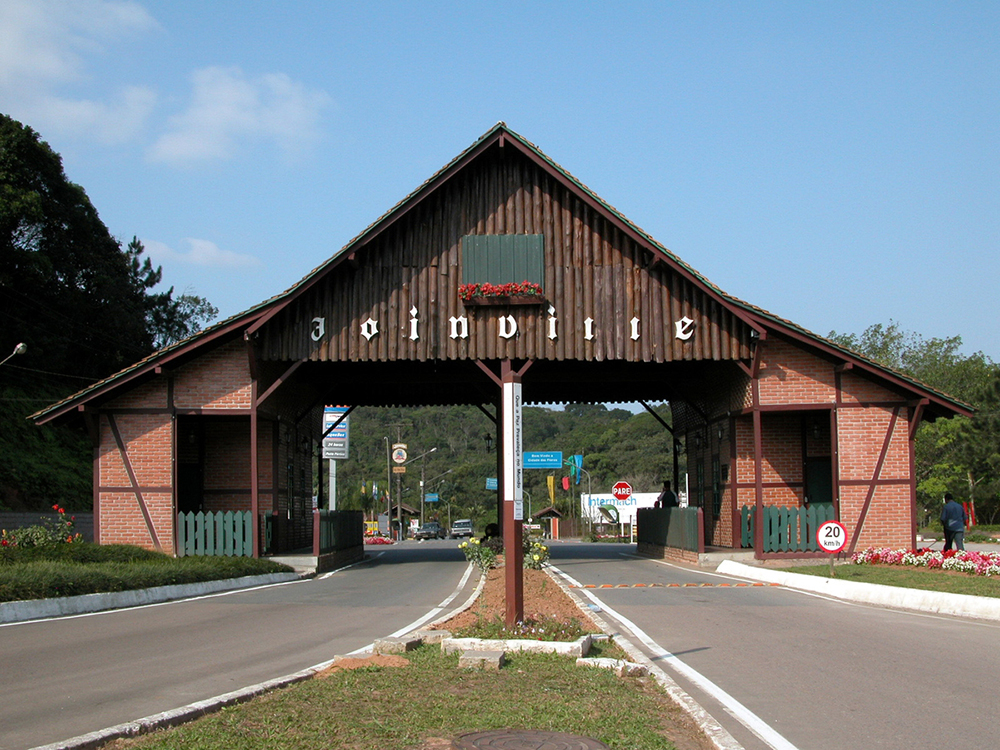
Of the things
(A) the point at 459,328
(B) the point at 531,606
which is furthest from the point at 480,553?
(A) the point at 459,328

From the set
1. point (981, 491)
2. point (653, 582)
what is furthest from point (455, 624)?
point (981, 491)

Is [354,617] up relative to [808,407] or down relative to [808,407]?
down

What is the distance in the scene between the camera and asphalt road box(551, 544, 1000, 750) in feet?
23.0

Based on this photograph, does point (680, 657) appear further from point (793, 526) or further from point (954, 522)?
point (954, 522)

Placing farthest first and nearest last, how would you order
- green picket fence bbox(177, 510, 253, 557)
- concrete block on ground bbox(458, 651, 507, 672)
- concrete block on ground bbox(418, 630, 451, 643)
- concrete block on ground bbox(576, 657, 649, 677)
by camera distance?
green picket fence bbox(177, 510, 253, 557) < concrete block on ground bbox(418, 630, 451, 643) < concrete block on ground bbox(576, 657, 649, 677) < concrete block on ground bbox(458, 651, 507, 672)

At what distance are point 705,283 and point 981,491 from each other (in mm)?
39479

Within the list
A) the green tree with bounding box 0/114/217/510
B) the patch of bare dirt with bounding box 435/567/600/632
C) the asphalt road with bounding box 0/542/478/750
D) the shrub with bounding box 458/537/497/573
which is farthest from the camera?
the green tree with bounding box 0/114/217/510

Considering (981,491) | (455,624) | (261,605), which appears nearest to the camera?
(455,624)

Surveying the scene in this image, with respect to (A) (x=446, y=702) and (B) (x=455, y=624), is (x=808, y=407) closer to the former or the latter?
(B) (x=455, y=624)

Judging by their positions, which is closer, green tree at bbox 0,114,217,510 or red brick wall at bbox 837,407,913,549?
red brick wall at bbox 837,407,913,549

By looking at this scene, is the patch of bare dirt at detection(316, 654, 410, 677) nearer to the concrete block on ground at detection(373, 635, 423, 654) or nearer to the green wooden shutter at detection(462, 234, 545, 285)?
the concrete block on ground at detection(373, 635, 423, 654)

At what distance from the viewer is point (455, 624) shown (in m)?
12.1

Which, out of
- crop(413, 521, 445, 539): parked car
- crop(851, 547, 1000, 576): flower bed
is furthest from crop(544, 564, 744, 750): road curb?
crop(413, 521, 445, 539): parked car

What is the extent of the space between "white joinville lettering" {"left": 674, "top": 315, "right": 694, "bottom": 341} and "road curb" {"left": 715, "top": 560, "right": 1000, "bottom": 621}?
6010mm
